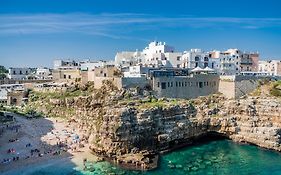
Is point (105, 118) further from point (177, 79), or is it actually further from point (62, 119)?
point (62, 119)

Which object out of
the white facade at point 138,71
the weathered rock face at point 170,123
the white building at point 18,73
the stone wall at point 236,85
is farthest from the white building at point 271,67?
the white building at point 18,73

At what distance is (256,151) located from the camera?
41.3 metres

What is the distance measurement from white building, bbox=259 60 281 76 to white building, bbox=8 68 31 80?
168 feet

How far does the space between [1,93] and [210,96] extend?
39.8 meters

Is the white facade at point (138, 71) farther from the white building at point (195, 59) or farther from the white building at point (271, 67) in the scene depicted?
the white building at point (271, 67)

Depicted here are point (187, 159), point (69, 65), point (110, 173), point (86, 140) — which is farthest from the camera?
point (69, 65)

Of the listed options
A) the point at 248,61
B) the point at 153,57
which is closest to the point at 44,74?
the point at 153,57

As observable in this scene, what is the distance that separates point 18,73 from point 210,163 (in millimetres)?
62374

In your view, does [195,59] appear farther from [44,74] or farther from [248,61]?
[44,74]

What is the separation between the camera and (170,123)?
41.8 metres

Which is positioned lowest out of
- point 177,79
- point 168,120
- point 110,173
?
point 110,173

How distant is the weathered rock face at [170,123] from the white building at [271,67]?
30.9 metres

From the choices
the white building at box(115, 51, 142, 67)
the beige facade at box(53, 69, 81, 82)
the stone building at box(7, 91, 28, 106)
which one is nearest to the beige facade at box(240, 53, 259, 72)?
the white building at box(115, 51, 142, 67)

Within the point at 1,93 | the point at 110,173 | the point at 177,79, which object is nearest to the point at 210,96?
the point at 177,79
